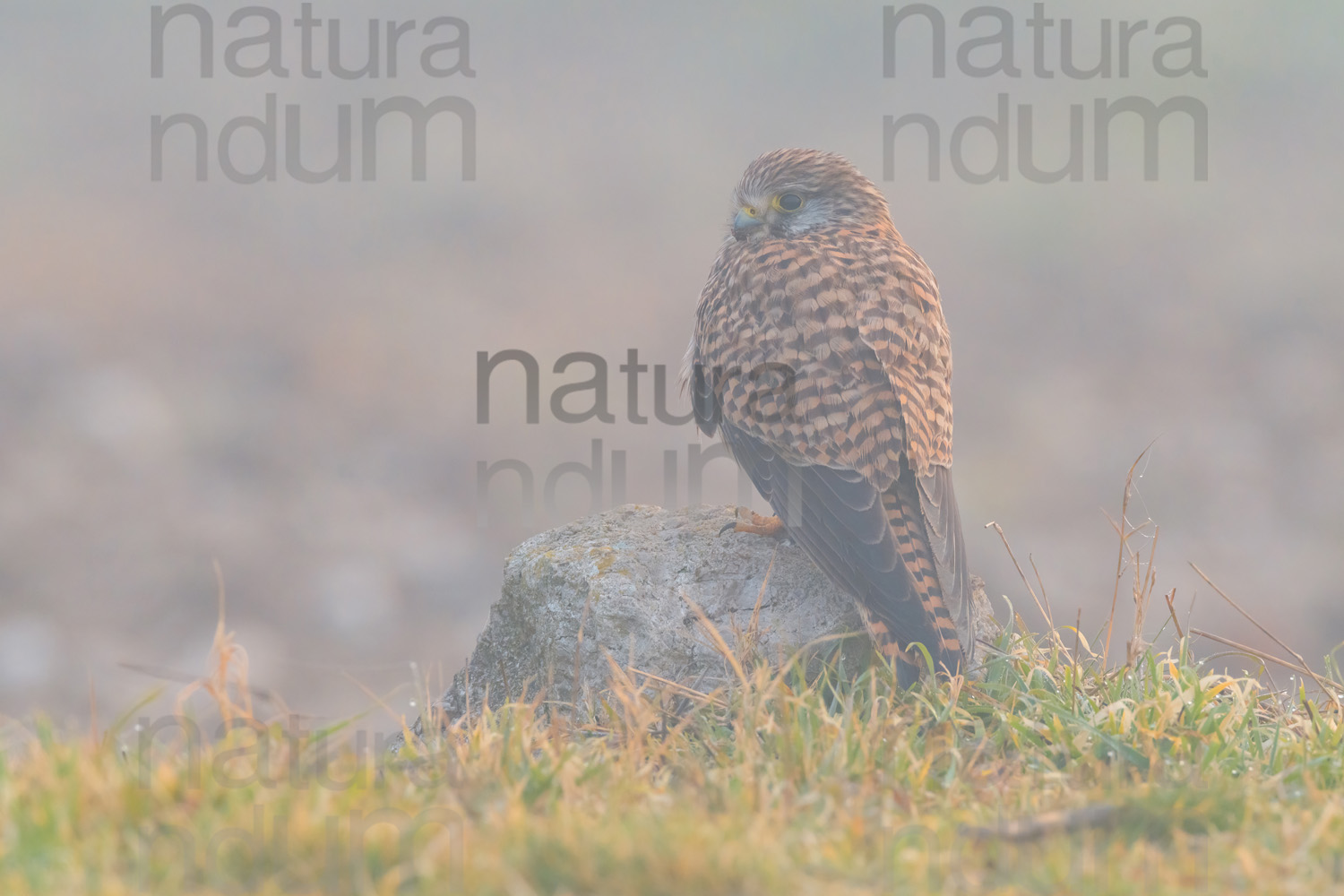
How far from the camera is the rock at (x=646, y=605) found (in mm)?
3268

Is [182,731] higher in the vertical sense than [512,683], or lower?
higher

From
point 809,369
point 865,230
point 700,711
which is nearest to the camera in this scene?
point 700,711

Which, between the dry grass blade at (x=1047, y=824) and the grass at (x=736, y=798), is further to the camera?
the dry grass blade at (x=1047, y=824)

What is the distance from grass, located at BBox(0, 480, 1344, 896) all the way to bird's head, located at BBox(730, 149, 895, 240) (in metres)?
1.88

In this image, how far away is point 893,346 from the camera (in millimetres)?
3598

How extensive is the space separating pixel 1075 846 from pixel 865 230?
2701 millimetres

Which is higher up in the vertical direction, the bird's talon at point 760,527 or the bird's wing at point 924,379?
the bird's wing at point 924,379

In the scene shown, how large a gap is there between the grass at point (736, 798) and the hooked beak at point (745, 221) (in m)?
1.90

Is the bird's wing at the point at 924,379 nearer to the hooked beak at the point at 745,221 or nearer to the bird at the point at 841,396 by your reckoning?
the bird at the point at 841,396

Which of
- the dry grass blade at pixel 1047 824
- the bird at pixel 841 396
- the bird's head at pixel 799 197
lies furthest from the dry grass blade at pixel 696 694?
the bird's head at pixel 799 197

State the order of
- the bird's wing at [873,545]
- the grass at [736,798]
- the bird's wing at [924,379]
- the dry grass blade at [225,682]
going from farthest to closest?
the bird's wing at [924,379], the bird's wing at [873,545], the dry grass blade at [225,682], the grass at [736,798]

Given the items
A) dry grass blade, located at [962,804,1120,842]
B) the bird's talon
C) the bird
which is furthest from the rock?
dry grass blade, located at [962,804,1120,842]

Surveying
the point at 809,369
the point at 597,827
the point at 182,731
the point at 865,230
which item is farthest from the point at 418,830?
the point at 865,230

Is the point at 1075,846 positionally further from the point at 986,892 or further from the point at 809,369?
the point at 809,369
